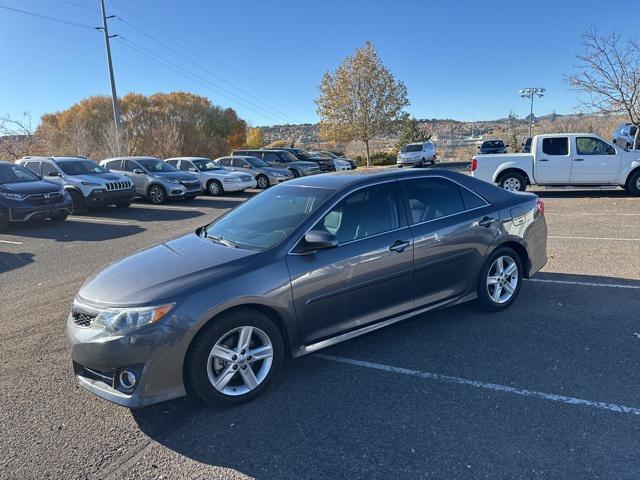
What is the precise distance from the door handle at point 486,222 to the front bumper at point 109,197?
467 inches

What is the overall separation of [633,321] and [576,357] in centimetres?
110

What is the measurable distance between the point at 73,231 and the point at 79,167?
4101 millimetres

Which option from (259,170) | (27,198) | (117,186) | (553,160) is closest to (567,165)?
(553,160)

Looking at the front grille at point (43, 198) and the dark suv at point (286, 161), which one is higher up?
the dark suv at point (286, 161)

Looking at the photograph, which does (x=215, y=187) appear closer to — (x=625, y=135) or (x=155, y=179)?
(x=155, y=179)

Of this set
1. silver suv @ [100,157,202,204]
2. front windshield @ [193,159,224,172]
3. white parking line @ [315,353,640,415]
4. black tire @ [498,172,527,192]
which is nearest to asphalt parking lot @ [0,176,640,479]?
white parking line @ [315,353,640,415]

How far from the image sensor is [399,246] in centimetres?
384

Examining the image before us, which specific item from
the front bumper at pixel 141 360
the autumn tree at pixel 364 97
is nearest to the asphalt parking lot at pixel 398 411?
the front bumper at pixel 141 360

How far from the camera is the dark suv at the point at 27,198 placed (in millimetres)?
10445

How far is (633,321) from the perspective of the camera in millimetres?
4246

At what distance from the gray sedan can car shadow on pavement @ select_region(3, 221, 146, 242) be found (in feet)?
22.1

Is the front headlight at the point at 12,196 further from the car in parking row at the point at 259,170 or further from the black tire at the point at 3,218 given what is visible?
the car in parking row at the point at 259,170

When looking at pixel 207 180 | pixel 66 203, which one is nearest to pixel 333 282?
pixel 66 203

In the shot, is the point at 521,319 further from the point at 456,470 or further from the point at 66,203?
the point at 66,203
